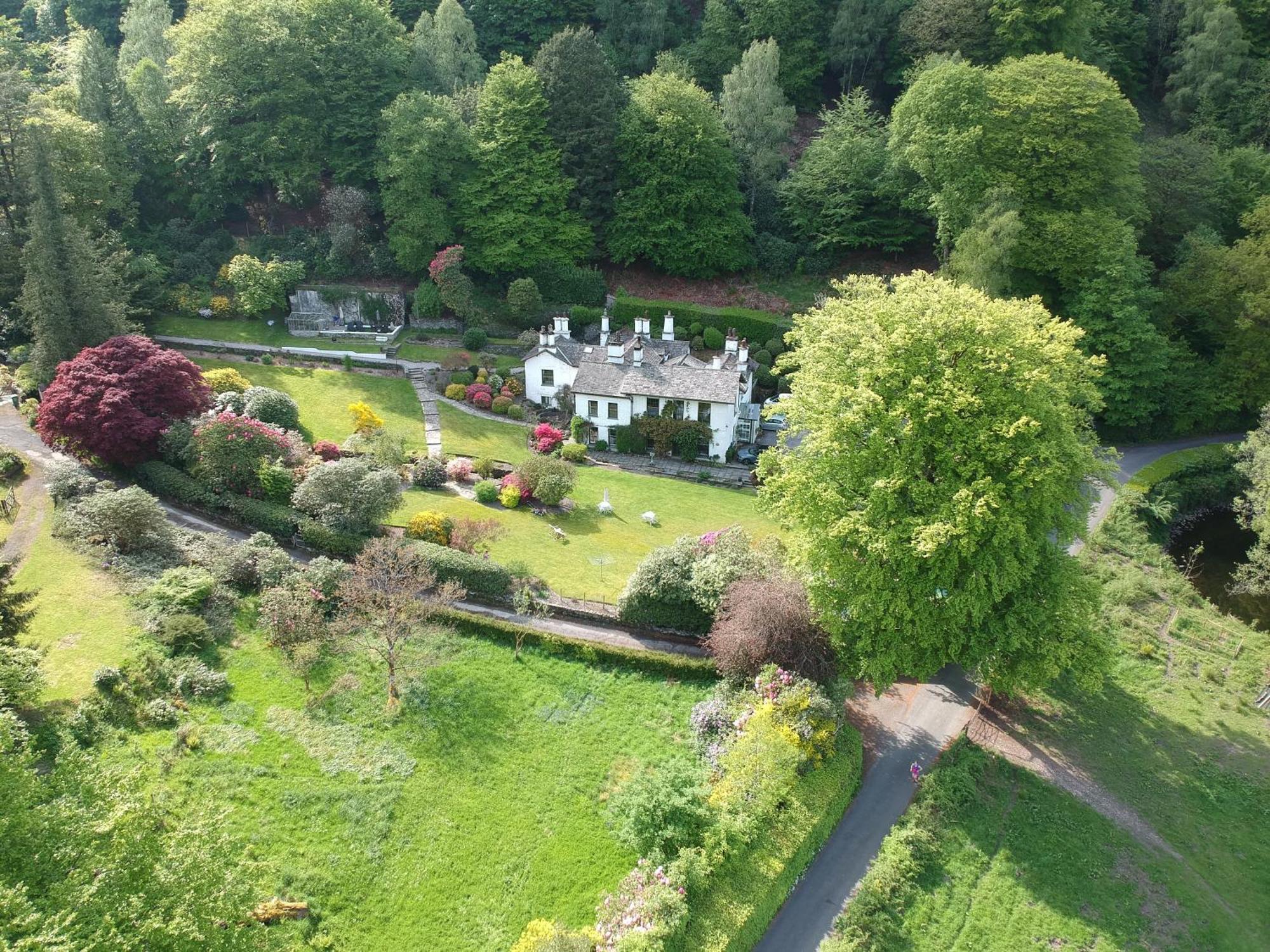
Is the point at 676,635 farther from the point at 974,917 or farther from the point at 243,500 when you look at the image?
the point at 243,500

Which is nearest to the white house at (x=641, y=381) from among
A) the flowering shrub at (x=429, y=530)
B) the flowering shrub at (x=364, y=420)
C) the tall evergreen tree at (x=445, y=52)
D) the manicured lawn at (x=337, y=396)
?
the manicured lawn at (x=337, y=396)

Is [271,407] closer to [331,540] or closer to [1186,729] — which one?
[331,540]

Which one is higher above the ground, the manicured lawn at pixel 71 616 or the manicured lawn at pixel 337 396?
the manicured lawn at pixel 337 396

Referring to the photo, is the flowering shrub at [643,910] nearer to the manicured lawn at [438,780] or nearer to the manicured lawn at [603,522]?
the manicured lawn at [438,780]

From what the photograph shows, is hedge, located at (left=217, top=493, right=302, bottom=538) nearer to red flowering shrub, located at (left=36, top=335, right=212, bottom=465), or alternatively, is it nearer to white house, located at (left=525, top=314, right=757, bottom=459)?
red flowering shrub, located at (left=36, top=335, right=212, bottom=465)

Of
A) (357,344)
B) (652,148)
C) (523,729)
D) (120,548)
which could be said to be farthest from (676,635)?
(652,148)

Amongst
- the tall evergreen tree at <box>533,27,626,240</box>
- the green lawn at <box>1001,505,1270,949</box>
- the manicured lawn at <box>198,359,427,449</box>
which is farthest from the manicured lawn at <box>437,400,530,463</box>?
the green lawn at <box>1001,505,1270,949</box>

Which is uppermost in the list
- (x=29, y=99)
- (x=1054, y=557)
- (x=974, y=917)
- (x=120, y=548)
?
(x=29, y=99)

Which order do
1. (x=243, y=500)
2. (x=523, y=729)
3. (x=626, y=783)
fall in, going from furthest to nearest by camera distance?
1. (x=243, y=500)
2. (x=523, y=729)
3. (x=626, y=783)
